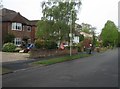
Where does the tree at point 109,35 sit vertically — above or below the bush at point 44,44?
above

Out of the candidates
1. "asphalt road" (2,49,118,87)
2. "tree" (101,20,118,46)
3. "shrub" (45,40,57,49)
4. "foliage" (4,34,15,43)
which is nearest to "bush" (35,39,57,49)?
"shrub" (45,40,57,49)

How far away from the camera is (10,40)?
59875 mm

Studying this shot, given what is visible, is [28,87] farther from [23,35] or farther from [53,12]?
[23,35]

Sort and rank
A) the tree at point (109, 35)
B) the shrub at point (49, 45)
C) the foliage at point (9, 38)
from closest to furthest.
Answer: the shrub at point (49, 45), the foliage at point (9, 38), the tree at point (109, 35)

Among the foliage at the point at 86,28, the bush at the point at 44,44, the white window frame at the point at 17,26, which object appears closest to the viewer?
the bush at the point at 44,44

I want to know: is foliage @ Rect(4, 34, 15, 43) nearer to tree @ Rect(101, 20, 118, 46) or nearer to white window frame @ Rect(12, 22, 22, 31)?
white window frame @ Rect(12, 22, 22, 31)

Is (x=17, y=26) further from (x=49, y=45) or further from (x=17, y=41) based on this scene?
(x=49, y=45)

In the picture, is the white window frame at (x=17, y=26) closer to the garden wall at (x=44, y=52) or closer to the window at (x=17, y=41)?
the window at (x=17, y=41)

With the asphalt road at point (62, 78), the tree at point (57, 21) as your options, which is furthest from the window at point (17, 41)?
the asphalt road at point (62, 78)

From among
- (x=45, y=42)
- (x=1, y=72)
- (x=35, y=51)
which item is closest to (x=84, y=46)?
Result: (x=45, y=42)

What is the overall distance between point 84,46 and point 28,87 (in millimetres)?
55367

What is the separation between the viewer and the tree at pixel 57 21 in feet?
166

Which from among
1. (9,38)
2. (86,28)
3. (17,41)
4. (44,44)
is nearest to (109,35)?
(86,28)

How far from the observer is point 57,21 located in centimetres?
5100
